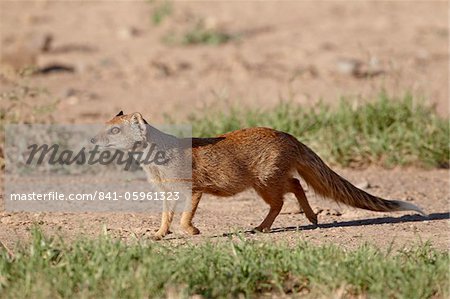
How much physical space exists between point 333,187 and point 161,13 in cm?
984

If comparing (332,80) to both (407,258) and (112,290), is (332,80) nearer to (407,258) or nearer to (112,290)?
(407,258)

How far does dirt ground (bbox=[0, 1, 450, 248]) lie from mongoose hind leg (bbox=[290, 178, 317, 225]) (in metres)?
0.11

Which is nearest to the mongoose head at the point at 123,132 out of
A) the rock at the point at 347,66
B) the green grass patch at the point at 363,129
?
the green grass patch at the point at 363,129

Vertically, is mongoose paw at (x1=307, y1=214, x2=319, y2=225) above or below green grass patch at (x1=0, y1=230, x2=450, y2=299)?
below

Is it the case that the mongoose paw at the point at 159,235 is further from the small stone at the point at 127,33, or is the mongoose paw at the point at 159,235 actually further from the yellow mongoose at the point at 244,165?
the small stone at the point at 127,33

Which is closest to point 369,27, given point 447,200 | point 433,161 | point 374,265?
point 433,161

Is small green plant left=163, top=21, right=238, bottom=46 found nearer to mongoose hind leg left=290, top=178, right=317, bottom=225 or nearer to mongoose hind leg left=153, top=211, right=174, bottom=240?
mongoose hind leg left=290, top=178, right=317, bottom=225

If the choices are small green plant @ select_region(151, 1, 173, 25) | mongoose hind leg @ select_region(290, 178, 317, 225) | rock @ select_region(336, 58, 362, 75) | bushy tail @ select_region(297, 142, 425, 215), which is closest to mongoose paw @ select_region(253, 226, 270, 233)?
mongoose hind leg @ select_region(290, 178, 317, 225)

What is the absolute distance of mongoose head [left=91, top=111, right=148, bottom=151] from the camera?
687cm

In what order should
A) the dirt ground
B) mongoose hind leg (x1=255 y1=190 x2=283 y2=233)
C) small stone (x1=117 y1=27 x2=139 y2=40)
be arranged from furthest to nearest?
1. small stone (x1=117 y1=27 x2=139 y2=40)
2. the dirt ground
3. mongoose hind leg (x1=255 y1=190 x2=283 y2=233)

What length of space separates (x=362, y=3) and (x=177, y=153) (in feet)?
39.3

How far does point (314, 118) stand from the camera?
10008 millimetres

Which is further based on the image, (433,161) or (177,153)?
(433,161)

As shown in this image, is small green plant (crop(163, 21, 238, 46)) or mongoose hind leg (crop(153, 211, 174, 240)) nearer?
mongoose hind leg (crop(153, 211, 174, 240))
